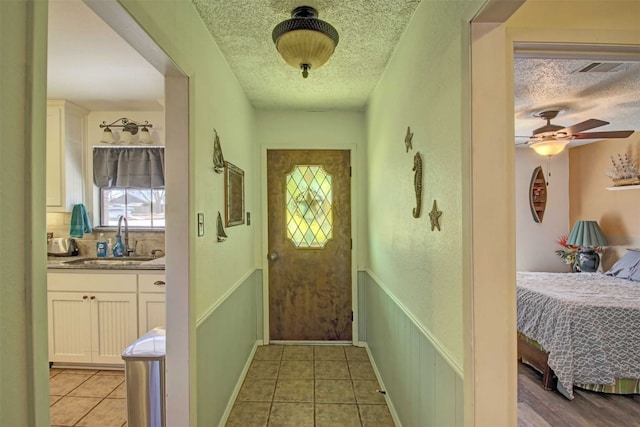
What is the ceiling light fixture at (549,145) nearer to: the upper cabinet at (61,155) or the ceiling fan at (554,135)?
the ceiling fan at (554,135)

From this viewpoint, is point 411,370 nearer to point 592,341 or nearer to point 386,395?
point 386,395

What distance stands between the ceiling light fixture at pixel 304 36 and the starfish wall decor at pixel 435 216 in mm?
1004

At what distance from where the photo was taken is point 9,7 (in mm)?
642

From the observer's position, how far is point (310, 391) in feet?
8.86

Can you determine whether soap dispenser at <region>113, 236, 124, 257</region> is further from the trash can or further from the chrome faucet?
the trash can

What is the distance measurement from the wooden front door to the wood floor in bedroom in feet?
5.48

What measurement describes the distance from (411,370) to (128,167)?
3.17 m

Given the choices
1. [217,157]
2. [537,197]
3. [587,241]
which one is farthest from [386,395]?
[537,197]

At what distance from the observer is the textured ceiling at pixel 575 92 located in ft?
7.57

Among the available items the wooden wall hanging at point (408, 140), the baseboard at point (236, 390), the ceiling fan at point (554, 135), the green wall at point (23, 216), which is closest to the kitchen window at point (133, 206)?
the baseboard at point (236, 390)

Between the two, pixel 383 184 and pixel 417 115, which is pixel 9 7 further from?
pixel 383 184

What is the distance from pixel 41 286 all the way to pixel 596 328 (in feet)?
10.9

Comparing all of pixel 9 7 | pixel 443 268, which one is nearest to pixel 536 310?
pixel 443 268

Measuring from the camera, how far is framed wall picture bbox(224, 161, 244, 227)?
238 centimetres
